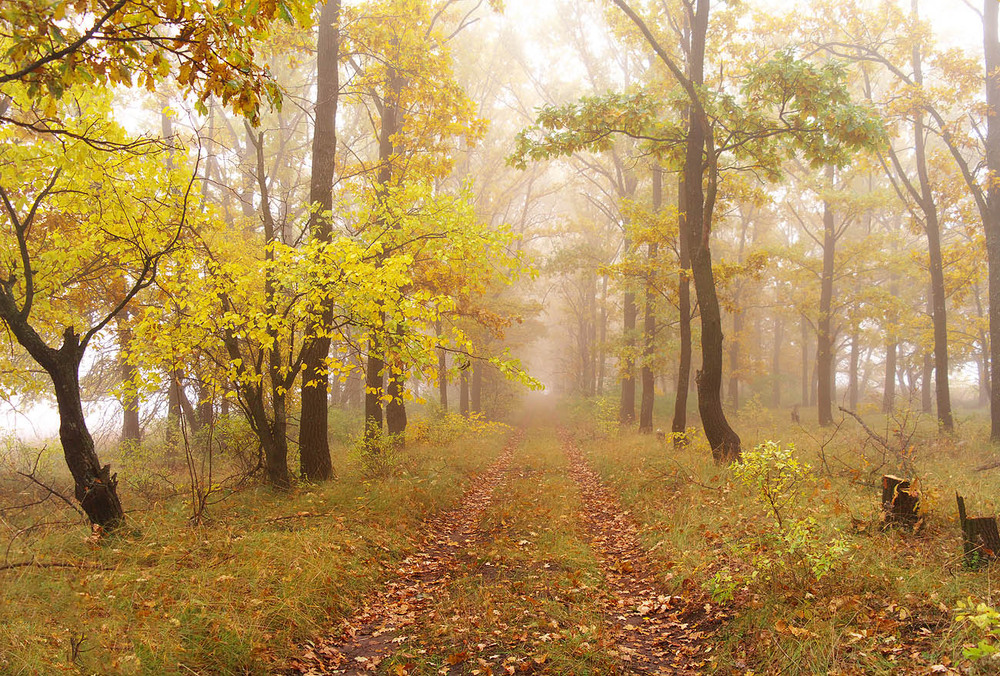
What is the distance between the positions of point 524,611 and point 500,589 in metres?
0.52

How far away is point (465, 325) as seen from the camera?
1838 cm

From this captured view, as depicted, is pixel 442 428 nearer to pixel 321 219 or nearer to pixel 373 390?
pixel 373 390

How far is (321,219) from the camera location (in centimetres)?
799

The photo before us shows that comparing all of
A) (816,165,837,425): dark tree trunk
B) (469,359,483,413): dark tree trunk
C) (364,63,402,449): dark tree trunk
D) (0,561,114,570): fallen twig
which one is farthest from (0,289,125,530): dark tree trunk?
(816,165,837,425): dark tree trunk

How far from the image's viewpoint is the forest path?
4.04m

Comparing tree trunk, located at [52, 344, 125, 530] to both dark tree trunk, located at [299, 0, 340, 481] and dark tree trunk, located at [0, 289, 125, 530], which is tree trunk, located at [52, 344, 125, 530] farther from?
dark tree trunk, located at [299, 0, 340, 481]

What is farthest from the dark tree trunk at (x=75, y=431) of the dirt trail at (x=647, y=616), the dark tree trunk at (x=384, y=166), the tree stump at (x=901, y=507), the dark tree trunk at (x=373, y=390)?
the tree stump at (x=901, y=507)

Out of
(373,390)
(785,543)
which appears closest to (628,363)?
(373,390)

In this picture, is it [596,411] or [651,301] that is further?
[596,411]

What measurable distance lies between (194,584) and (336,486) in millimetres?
3690

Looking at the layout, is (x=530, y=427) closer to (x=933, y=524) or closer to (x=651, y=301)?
(x=651, y=301)

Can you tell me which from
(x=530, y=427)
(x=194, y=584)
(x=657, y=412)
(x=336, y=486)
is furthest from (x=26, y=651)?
(x=657, y=412)

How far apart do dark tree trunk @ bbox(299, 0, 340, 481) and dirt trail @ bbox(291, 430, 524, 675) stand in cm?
243

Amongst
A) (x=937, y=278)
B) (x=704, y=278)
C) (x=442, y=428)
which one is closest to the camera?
(x=704, y=278)
